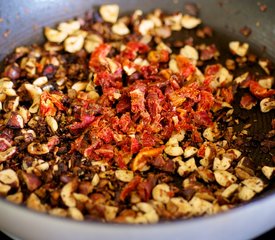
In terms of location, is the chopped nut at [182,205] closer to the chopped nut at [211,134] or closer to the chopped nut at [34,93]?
the chopped nut at [211,134]

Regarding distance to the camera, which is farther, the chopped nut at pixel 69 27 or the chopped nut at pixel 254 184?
the chopped nut at pixel 69 27

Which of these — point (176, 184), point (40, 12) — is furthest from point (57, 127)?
point (40, 12)

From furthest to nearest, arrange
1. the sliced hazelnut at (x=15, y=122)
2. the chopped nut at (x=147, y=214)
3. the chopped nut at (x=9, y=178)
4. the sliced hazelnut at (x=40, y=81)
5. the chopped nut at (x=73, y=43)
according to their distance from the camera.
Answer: the chopped nut at (x=73, y=43), the sliced hazelnut at (x=40, y=81), the sliced hazelnut at (x=15, y=122), the chopped nut at (x=9, y=178), the chopped nut at (x=147, y=214)

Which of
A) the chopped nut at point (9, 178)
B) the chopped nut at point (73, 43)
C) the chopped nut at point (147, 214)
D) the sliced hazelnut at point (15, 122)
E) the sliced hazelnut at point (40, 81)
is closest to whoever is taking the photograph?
the chopped nut at point (147, 214)

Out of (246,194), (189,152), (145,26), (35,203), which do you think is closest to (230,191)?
(246,194)

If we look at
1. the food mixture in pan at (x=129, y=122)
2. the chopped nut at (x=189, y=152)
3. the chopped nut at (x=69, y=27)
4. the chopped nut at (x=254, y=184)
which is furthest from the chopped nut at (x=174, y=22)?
the chopped nut at (x=254, y=184)

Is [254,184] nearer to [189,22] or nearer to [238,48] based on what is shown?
[238,48]

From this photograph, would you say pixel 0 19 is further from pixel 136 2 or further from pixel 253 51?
pixel 253 51
